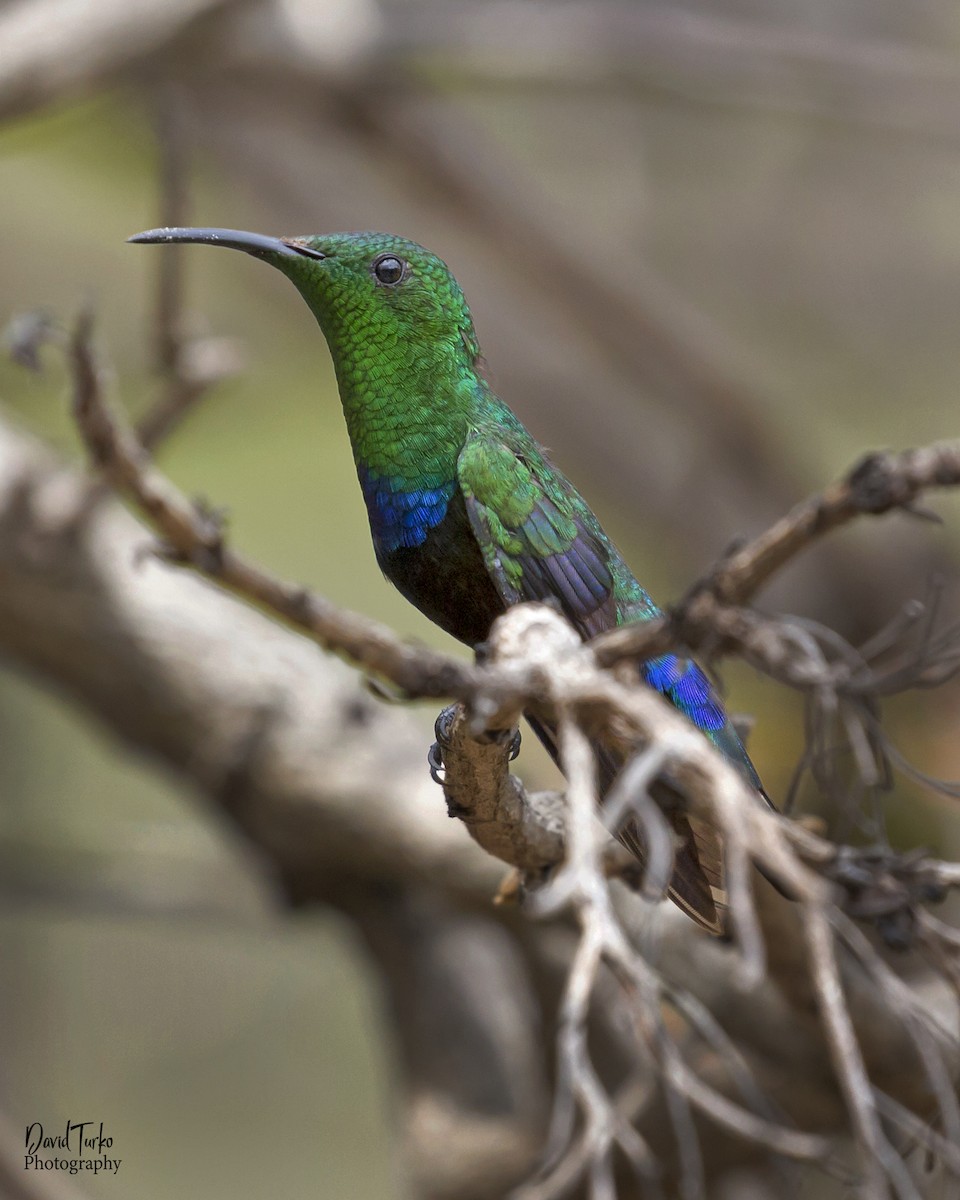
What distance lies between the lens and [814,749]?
1.43 m

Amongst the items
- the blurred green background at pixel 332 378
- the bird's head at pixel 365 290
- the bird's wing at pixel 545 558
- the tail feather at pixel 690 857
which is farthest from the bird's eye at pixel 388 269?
the blurred green background at pixel 332 378

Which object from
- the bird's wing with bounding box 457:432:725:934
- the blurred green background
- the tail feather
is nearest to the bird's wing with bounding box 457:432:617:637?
the bird's wing with bounding box 457:432:725:934

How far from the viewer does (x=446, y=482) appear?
1857 millimetres

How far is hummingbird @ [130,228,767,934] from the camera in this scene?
180cm

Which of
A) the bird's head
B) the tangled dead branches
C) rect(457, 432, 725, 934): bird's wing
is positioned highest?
the bird's head

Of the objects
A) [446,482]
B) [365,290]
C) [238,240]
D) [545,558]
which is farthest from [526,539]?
[238,240]

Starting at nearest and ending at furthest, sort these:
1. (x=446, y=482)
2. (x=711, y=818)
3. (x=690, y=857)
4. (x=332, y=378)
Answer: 1. (x=711, y=818)
2. (x=690, y=857)
3. (x=446, y=482)
4. (x=332, y=378)

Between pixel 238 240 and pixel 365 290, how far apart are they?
0.19m

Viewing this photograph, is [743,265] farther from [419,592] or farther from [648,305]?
[419,592]

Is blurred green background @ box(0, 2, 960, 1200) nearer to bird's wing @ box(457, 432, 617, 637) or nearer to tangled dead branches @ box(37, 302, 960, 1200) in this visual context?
bird's wing @ box(457, 432, 617, 637)

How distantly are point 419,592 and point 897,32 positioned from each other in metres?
6.30

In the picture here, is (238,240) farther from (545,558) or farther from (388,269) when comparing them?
(545,558)

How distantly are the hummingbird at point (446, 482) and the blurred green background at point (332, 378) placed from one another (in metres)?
3.53

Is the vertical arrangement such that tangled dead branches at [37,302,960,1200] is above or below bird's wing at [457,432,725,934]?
below
